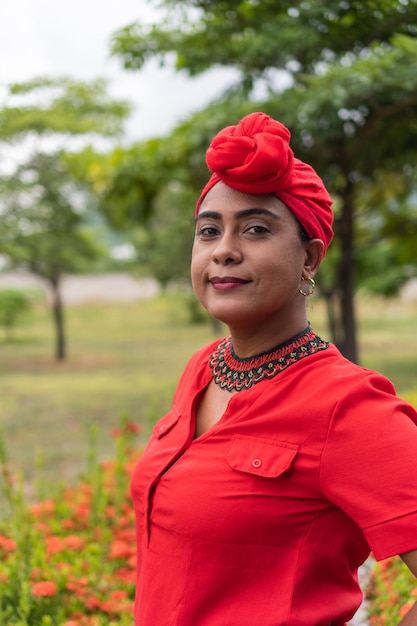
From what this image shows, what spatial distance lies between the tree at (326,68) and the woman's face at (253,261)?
351cm

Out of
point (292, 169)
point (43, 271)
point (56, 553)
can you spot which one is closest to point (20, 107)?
point (43, 271)

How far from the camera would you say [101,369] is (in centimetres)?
1546

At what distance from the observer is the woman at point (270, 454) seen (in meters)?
1.34

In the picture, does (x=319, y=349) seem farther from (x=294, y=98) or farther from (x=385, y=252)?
(x=385, y=252)

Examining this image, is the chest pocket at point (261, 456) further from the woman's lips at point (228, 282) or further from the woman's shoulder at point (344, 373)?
the woman's lips at point (228, 282)

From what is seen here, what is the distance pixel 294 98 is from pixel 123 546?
14.0ft

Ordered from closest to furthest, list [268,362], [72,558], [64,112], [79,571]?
[268,362], [79,571], [72,558], [64,112]

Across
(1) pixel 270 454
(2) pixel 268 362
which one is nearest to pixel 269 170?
(2) pixel 268 362

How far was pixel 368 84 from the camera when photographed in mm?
5535

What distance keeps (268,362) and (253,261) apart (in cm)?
23

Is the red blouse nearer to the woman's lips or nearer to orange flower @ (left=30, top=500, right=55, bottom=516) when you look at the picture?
the woman's lips

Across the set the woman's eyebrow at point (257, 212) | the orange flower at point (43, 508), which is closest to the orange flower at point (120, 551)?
the orange flower at point (43, 508)

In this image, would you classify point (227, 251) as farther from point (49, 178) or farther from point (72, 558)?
point (49, 178)

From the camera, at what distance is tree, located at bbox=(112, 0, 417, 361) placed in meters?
5.48
